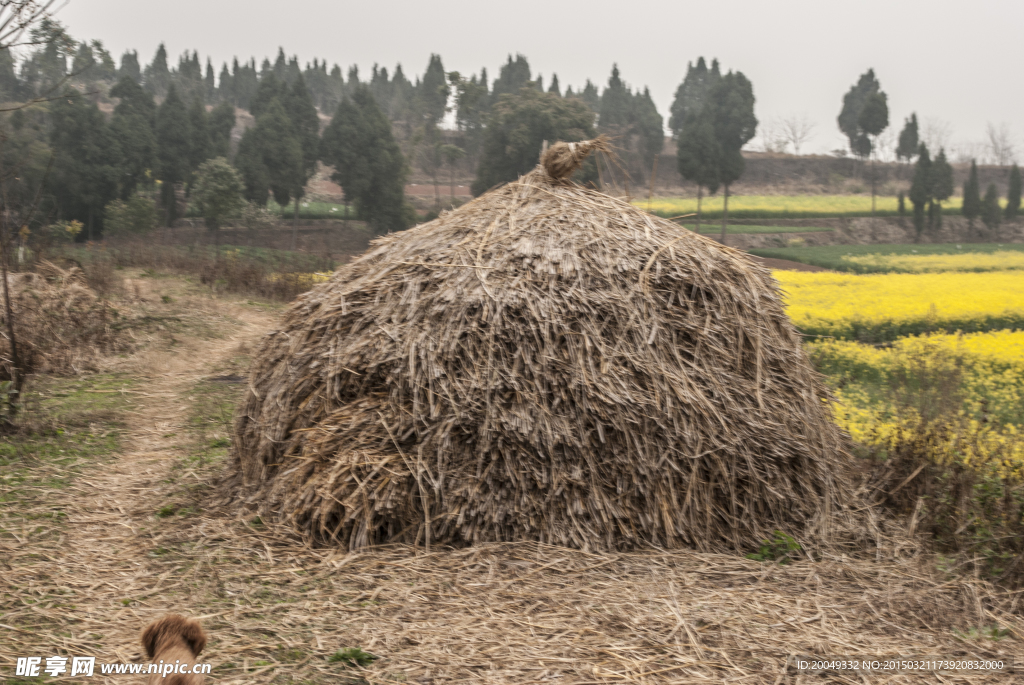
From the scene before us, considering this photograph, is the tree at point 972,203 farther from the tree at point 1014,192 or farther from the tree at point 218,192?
the tree at point 218,192

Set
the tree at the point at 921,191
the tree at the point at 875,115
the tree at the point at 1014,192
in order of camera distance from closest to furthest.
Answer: the tree at the point at 1014,192, the tree at the point at 921,191, the tree at the point at 875,115

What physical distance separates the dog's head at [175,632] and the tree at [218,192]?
1600 inches

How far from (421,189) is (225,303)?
4826 centimetres

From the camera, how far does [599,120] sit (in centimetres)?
7538

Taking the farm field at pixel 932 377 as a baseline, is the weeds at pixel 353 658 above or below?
below

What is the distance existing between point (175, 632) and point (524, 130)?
35.6m

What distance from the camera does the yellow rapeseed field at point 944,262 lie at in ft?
85.9

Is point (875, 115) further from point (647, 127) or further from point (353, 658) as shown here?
point (353, 658)

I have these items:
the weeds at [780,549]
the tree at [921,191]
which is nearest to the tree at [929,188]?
the tree at [921,191]

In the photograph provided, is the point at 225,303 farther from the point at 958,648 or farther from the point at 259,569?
the point at 958,648

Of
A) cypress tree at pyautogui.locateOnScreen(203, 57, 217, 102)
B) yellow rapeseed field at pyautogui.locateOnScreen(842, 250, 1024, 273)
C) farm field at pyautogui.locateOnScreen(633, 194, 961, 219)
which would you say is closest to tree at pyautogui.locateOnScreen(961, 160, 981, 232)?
farm field at pyautogui.locateOnScreen(633, 194, 961, 219)

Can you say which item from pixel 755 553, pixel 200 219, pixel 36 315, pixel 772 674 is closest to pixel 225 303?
pixel 36 315

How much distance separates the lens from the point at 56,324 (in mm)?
10383

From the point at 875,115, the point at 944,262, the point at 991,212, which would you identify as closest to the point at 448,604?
the point at 944,262
